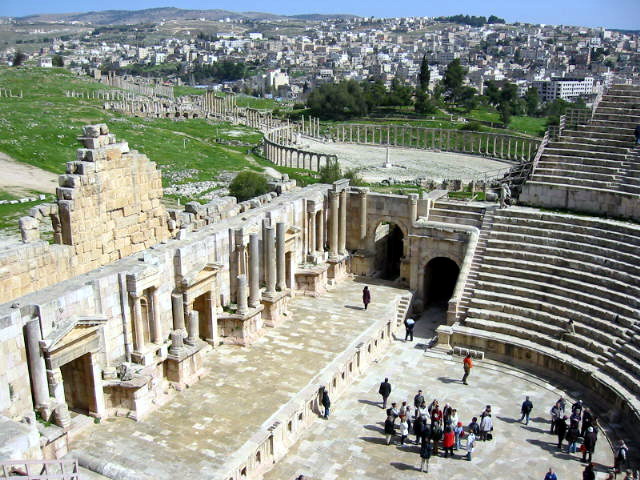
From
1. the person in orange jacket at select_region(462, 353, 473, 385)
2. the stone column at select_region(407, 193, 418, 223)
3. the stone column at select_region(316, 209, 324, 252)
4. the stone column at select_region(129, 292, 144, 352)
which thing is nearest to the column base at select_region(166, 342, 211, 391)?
the stone column at select_region(129, 292, 144, 352)

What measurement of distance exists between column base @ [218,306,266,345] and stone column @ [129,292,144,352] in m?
4.06

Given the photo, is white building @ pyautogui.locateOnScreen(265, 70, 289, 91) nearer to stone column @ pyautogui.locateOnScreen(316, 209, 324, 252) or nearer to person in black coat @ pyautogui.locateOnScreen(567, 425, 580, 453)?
stone column @ pyautogui.locateOnScreen(316, 209, 324, 252)

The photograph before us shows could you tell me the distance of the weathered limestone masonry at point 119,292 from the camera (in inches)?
605

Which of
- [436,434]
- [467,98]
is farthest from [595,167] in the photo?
[467,98]

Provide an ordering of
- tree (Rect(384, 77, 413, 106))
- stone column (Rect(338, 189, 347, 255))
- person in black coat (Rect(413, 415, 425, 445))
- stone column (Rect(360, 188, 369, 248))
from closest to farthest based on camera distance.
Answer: person in black coat (Rect(413, 415, 425, 445)), stone column (Rect(338, 189, 347, 255)), stone column (Rect(360, 188, 369, 248)), tree (Rect(384, 77, 413, 106))

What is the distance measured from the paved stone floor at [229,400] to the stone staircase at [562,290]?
13.6 feet

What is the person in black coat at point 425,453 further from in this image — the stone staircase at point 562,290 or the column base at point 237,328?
the column base at point 237,328

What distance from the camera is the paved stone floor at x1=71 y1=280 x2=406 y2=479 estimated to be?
51.2 feet

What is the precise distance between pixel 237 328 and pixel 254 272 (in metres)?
2.12

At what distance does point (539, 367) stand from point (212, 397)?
1146 cm

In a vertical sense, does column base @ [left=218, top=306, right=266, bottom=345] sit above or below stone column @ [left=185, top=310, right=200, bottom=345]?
below

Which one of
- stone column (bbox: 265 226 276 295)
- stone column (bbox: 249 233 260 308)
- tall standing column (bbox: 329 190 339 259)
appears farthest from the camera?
tall standing column (bbox: 329 190 339 259)

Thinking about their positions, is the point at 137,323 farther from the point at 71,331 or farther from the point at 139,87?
the point at 139,87

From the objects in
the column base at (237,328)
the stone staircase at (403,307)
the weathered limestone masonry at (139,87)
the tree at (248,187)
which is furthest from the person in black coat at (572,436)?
the weathered limestone masonry at (139,87)
